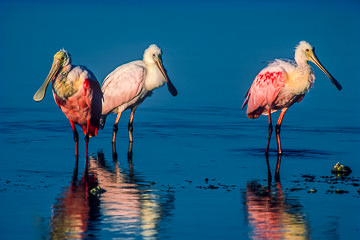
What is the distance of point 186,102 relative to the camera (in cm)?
1886

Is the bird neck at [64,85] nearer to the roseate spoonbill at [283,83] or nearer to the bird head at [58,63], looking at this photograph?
the bird head at [58,63]

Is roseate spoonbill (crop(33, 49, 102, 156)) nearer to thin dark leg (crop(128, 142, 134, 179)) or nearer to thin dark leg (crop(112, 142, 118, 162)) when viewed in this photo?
thin dark leg (crop(112, 142, 118, 162))

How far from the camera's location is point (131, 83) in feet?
41.8

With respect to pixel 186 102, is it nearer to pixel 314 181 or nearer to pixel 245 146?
pixel 245 146

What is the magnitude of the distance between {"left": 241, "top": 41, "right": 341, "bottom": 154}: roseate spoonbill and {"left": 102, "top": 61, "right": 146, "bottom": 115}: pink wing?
1.92m

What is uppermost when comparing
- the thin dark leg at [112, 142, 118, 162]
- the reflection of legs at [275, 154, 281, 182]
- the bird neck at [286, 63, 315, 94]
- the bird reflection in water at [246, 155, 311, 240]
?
the bird neck at [286, 63, 315, 94]

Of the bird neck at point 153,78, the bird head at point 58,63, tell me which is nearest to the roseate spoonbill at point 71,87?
the bird head at point 58,63

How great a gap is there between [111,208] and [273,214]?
1639 mm

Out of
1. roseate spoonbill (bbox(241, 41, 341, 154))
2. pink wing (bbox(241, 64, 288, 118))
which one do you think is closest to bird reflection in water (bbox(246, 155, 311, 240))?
roseate spoonbill (bbox(241, 41, 341, 154))

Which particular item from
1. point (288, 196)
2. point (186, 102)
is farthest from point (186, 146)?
point (186, 102)

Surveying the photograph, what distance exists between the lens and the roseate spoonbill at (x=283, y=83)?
11875 millimetres

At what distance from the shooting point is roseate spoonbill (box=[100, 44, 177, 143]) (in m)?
12.8

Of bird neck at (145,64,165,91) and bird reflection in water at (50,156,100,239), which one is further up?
bird neck at (145,64,165,91)

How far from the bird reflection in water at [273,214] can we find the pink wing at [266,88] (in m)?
3.05
